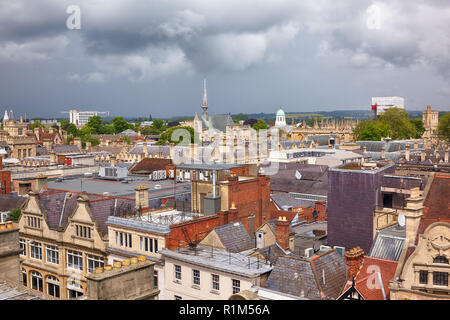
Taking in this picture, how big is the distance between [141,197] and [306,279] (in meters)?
13.5

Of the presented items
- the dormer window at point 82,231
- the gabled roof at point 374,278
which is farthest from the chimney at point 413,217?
the dormer window at point 82,231

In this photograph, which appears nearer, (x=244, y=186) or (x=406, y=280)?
(x=406, y=280)

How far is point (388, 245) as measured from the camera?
22.2 m

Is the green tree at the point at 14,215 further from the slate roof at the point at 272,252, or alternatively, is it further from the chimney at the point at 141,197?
the slate roof at the point at 272,252

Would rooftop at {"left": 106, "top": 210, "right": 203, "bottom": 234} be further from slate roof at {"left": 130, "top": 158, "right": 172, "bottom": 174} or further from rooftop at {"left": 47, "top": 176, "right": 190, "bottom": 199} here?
slate roof at {"left": 130, "top": 158, "right": 172, "bottom": 174}

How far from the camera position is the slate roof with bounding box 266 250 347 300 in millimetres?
19539

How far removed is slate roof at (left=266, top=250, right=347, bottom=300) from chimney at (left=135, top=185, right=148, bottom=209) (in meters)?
12.0

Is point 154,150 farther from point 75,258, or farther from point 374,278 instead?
point 374,278

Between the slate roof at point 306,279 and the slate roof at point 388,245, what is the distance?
7.95ft

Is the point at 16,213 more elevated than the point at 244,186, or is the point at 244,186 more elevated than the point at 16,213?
the point at 244,186

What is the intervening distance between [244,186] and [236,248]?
7660 millimetres
